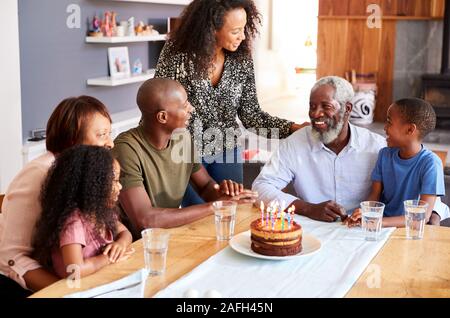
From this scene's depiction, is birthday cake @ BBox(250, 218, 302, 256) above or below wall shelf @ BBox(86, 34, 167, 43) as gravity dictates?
below

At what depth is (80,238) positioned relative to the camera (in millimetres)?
1692

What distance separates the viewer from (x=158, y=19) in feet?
18.7

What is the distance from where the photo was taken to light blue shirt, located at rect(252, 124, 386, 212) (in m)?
2.51

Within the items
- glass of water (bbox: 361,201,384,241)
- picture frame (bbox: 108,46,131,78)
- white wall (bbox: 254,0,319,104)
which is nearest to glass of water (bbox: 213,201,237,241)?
glass of water (bbox: 361,201,384,241)

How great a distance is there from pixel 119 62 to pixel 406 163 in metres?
3.13

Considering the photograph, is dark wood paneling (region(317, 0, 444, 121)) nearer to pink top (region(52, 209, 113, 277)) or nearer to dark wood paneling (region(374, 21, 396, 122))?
dark wood paneling (region(374, 21, 396, 122))

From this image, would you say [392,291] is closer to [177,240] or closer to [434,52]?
[177,240]

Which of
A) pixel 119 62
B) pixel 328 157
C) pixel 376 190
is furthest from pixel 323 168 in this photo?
pixel 119 62

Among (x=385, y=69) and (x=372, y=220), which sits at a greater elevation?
(x=385, y=69)

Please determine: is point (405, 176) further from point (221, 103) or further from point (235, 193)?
point (221, 103)

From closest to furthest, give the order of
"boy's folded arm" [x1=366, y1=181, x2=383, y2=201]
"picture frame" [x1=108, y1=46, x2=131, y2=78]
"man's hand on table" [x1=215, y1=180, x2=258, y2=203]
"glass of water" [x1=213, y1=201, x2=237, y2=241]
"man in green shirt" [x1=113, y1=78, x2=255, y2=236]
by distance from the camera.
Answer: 1. "glass of water" [x1=213, y1=201, x2=237, y2=241]
2. "man in green shirt" [x1=113, y1=78, x2=255, y2=236]
3. "man's hand on table" [x1=215, y1=180, x2=258, y2=203]
4. "boy's folded arm" [x1=366, y1=181, x2=383, y2=201]
5. "picture frame" [x1=108, y1=46, x2=131, y2=78]

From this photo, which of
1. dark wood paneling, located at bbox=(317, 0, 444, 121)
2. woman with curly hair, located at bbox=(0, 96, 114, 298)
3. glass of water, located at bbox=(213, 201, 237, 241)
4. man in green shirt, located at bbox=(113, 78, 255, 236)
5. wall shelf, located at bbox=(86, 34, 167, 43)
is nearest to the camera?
woman with curly hair, located at bbox=(0, 96, 114, 298)

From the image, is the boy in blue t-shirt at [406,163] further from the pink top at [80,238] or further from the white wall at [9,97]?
the white wall at [9,97]

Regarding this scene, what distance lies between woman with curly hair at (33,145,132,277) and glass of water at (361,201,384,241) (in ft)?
2.34
